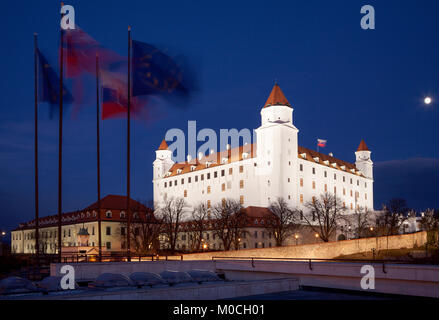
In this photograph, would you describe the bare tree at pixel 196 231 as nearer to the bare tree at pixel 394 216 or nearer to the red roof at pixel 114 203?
Result: the red roof at pixel 114 203

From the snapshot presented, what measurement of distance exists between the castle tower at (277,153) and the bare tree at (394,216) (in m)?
19.6

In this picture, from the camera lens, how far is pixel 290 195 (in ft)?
357

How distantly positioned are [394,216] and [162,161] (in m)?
72.1

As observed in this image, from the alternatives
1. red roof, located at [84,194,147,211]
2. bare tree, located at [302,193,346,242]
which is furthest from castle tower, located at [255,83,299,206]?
red roof, located at [84,194,147,211]

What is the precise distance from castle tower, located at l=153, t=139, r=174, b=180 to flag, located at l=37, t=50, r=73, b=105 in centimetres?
11137

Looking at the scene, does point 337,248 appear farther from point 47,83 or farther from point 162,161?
point 162,161

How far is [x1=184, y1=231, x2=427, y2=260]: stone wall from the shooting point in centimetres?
5370

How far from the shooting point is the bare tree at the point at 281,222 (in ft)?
279

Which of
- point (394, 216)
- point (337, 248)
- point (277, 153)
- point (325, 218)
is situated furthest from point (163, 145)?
point (337, 248)

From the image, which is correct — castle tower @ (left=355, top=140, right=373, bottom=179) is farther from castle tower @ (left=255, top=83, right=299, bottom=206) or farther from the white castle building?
castle tower @ (left=255, top=83, right=299, bottom=206)

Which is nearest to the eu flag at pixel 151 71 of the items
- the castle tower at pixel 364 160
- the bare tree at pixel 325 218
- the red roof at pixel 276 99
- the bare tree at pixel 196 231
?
the bare tree at pixel 196 231

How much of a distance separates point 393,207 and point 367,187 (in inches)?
1802

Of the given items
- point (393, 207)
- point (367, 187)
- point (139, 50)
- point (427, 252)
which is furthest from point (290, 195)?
point (139, 50)
